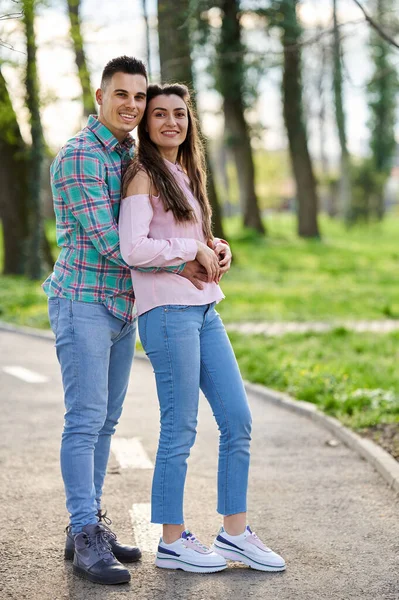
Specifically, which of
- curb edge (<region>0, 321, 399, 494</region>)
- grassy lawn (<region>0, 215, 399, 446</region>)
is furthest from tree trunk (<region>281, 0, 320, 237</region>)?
curb edge (<region>0, 321, 399, 494</region>)

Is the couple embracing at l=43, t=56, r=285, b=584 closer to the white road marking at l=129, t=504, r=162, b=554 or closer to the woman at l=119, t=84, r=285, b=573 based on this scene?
the woman at l=119, t=84, r=285, b=573

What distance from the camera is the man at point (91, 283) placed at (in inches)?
166

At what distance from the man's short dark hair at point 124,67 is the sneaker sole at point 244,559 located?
2116mm

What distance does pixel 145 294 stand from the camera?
14.0ft

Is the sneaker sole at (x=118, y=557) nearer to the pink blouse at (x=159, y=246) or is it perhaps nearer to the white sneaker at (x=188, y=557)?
the white sneaker at (x=188, y=557)

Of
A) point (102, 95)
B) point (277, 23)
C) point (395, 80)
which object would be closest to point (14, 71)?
point (277, 23)

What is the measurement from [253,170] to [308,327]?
59.5ft

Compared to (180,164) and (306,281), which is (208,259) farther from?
(306,281)

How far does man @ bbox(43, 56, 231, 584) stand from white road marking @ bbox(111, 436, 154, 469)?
2.06m

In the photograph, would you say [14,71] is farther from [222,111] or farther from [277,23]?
[222,111]

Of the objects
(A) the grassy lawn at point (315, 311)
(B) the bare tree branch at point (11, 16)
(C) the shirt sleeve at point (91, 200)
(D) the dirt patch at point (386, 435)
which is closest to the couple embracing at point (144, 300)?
(C) the shirt sleeve at point (91, 200)

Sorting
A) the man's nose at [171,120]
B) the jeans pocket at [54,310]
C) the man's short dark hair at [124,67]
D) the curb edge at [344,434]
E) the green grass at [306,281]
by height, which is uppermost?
the man's short dark hair at [124,67]

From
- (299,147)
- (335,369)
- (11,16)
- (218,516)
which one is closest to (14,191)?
(299,147)

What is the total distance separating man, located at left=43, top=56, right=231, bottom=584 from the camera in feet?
13.8
